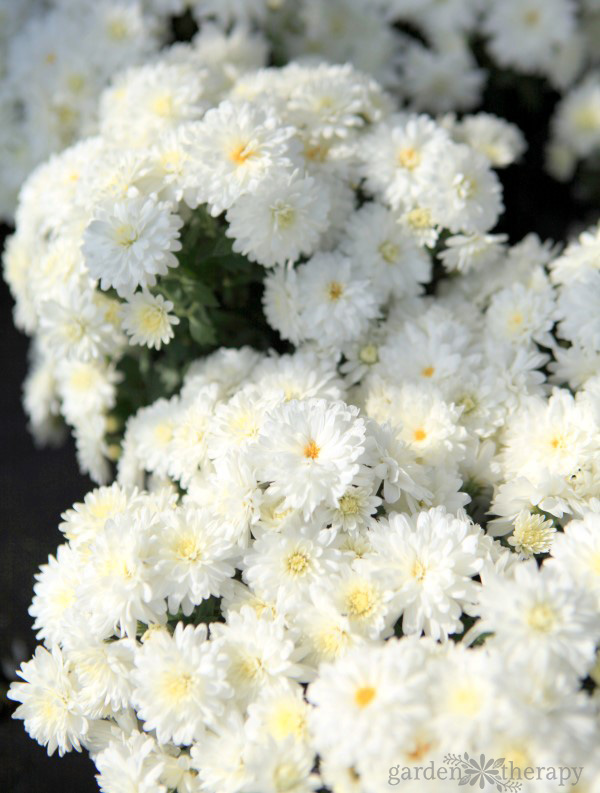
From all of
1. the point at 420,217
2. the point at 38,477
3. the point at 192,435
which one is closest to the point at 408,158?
the point at 420,217

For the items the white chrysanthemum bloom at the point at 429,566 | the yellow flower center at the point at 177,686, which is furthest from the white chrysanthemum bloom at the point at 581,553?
the yellow flower center at the point at 177,686

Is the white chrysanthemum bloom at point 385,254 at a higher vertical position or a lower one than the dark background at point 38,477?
higher

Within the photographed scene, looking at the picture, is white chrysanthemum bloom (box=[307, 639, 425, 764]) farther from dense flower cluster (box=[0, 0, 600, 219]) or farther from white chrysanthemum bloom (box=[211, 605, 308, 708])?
dense flower cluster (box=[0, 0, 600, 219])

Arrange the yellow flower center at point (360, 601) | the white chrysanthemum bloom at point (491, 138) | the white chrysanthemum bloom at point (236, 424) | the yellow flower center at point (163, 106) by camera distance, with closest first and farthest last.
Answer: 1. the yellow flower center at point (360, 601)
2. the white chrysanthemum bloom at point (236, 424)
3. the yellow flower center at point (163, 106)
4. the white chrysanthemum bloom at point (491, 138)

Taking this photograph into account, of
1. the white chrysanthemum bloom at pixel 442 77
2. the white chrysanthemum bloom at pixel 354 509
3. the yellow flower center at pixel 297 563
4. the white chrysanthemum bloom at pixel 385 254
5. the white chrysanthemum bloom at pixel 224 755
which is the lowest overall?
the white chrysanthemum bloom at pixel 224 755

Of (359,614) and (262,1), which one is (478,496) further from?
(262,1)

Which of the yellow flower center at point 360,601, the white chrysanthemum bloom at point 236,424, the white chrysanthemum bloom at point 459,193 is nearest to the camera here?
Result: the yellow flower center at point 360,601

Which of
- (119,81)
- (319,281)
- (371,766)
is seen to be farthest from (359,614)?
(119,81)

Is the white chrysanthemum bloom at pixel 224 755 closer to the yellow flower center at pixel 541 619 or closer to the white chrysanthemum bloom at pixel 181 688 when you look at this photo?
the white chrysanthemum bloom at pixel 181 688
